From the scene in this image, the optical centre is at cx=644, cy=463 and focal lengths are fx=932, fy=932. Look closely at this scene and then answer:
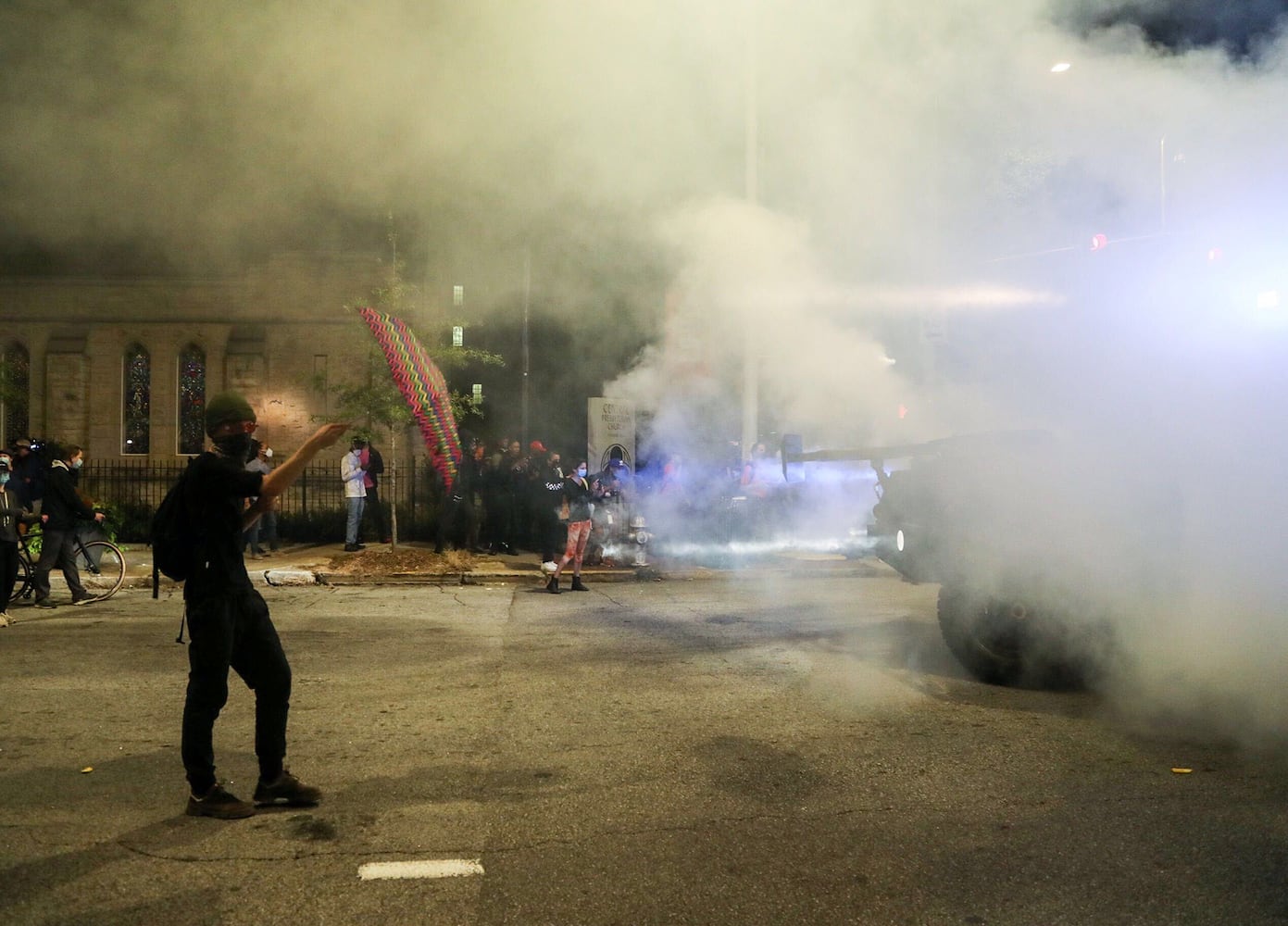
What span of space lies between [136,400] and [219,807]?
1907cm

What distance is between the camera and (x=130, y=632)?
7113mm

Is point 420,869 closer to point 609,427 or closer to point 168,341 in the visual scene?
point 609,427

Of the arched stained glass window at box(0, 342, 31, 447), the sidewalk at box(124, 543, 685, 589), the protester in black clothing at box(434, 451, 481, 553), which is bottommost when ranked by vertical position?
the sidewalk at box(124, 543, 685, 589)

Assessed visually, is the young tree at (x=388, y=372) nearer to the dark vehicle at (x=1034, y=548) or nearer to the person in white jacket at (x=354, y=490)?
the person in white jacket at (x=354, y=490)

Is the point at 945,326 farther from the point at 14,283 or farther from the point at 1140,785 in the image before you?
the point at 14,283

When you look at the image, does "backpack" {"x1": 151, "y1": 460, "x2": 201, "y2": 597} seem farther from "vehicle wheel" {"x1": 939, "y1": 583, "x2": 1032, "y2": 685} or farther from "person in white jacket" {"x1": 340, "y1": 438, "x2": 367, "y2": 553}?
"person in white jacket" {"x1": 340, "y1": 438, "x2": 367, "y2": 553}

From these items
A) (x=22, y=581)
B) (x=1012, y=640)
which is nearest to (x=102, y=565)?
(x=22, y=581)

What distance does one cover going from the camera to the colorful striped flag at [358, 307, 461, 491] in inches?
441

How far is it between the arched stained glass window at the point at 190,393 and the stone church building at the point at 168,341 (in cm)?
20

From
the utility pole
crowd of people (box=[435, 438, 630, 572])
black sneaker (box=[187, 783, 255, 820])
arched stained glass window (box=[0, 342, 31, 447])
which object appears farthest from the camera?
arched stained glass window (box=[0, 342, 31, 447])

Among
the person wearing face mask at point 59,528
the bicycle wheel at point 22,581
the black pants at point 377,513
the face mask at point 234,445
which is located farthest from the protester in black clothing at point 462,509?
the face mask at point 234,445

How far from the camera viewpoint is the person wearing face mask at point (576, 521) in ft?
32.6

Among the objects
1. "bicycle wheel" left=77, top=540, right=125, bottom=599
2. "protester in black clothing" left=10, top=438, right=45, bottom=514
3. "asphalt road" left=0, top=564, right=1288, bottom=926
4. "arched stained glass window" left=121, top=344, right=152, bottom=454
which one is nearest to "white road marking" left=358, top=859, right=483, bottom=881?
"asphalt road" left=0, top=564, right=1288, bottom=926

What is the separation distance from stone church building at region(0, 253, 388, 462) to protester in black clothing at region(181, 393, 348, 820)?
16273mm
